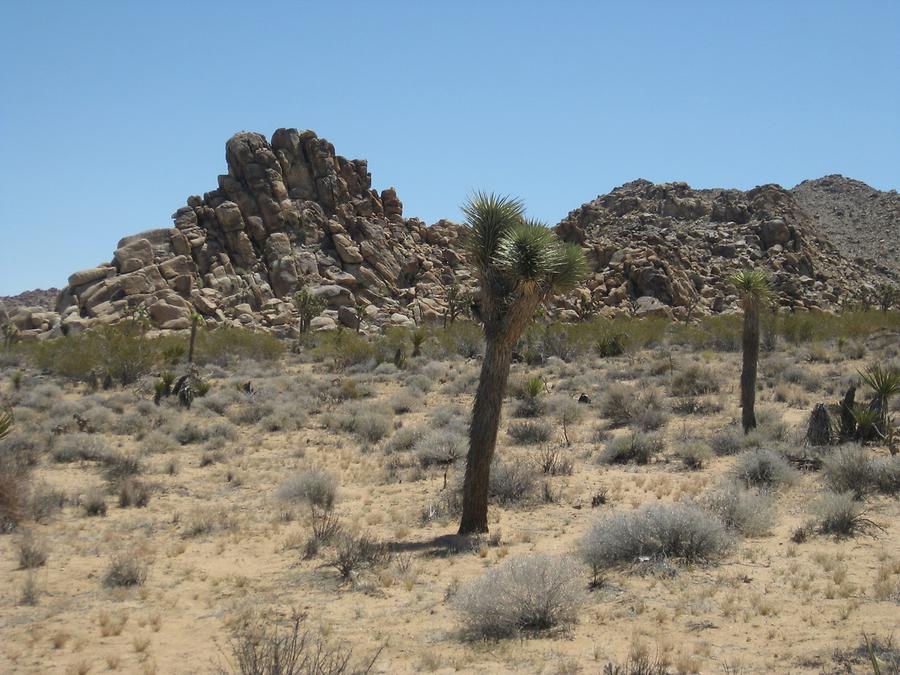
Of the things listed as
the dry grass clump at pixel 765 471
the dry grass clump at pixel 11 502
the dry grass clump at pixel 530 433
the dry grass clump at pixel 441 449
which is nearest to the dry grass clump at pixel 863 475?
the dry grass clump at pixel 765 471

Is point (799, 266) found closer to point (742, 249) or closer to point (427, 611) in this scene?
point (742, 249)

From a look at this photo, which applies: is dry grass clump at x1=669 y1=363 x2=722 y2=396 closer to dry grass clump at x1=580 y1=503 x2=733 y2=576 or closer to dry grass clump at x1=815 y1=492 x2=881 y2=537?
dry grass clump at x1=815 y1=492 x2=881 y2=537

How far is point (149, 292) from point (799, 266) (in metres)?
57.8

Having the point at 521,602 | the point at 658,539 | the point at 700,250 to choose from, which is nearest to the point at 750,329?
the point at 658,539

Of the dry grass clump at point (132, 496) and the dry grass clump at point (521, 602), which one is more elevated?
the dry grass clump at point (521, 602)

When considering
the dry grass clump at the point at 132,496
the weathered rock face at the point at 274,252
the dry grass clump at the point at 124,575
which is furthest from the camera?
the weathered rock face at the point at 274,252

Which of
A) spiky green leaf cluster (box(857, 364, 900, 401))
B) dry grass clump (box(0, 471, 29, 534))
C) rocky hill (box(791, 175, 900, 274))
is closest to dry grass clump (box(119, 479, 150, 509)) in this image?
dry grass clump (box(0, 471, 29, 534))

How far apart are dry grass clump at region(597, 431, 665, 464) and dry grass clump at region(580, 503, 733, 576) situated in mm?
6250

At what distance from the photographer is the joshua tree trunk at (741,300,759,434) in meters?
16.9

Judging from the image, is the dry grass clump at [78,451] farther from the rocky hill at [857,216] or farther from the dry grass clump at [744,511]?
the rocky hill at [857,216]

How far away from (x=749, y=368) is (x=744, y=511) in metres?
8.20

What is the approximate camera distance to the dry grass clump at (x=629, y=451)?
15213mm

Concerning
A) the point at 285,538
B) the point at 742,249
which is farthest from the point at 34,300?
the point at 285,538

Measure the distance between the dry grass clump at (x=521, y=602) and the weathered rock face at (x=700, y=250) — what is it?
5257 centimetres
